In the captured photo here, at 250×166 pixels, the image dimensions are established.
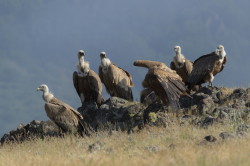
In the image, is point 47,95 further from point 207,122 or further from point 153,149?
point 153,149

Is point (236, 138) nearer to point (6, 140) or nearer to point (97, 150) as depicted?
point (97, 150)

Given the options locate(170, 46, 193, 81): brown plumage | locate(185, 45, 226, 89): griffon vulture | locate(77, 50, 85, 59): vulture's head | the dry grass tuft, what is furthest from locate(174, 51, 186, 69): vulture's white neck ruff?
the dry grass tuft

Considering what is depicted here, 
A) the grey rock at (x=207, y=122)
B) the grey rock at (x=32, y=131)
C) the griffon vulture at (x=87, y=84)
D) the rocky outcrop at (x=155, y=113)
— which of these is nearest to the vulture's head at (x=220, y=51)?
the rocky outcrop at (x=155, y=113)

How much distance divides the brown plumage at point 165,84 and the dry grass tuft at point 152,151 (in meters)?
1.01

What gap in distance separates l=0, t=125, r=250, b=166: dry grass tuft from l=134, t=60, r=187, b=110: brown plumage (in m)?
1.01

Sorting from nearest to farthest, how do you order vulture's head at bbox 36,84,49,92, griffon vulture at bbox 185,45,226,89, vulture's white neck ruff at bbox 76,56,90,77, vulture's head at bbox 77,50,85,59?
vulture's head at bbox 36,84,49,92 < griffon vulture at bbox 185,45,226,89 < vulture's white neck ruff at bbox 76,56,90,77 < vulture's head at bbox 77,50,85,59

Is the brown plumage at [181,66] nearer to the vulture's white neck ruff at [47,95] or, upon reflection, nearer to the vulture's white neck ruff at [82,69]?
the vulture's white neck ruff at [82,69]

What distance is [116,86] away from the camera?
69.4 feet

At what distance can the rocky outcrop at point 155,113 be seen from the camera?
15.6 meters

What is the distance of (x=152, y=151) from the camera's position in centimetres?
990

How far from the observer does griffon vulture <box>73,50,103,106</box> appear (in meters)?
20.3

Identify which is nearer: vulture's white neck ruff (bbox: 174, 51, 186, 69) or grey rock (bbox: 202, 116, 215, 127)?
grey rock (bbox: 202, 116, 215, 127)

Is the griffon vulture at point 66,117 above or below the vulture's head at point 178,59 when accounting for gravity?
below

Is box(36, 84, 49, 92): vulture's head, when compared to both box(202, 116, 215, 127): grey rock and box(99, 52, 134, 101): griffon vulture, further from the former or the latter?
box(202, 116, 215, 127): grey rock
